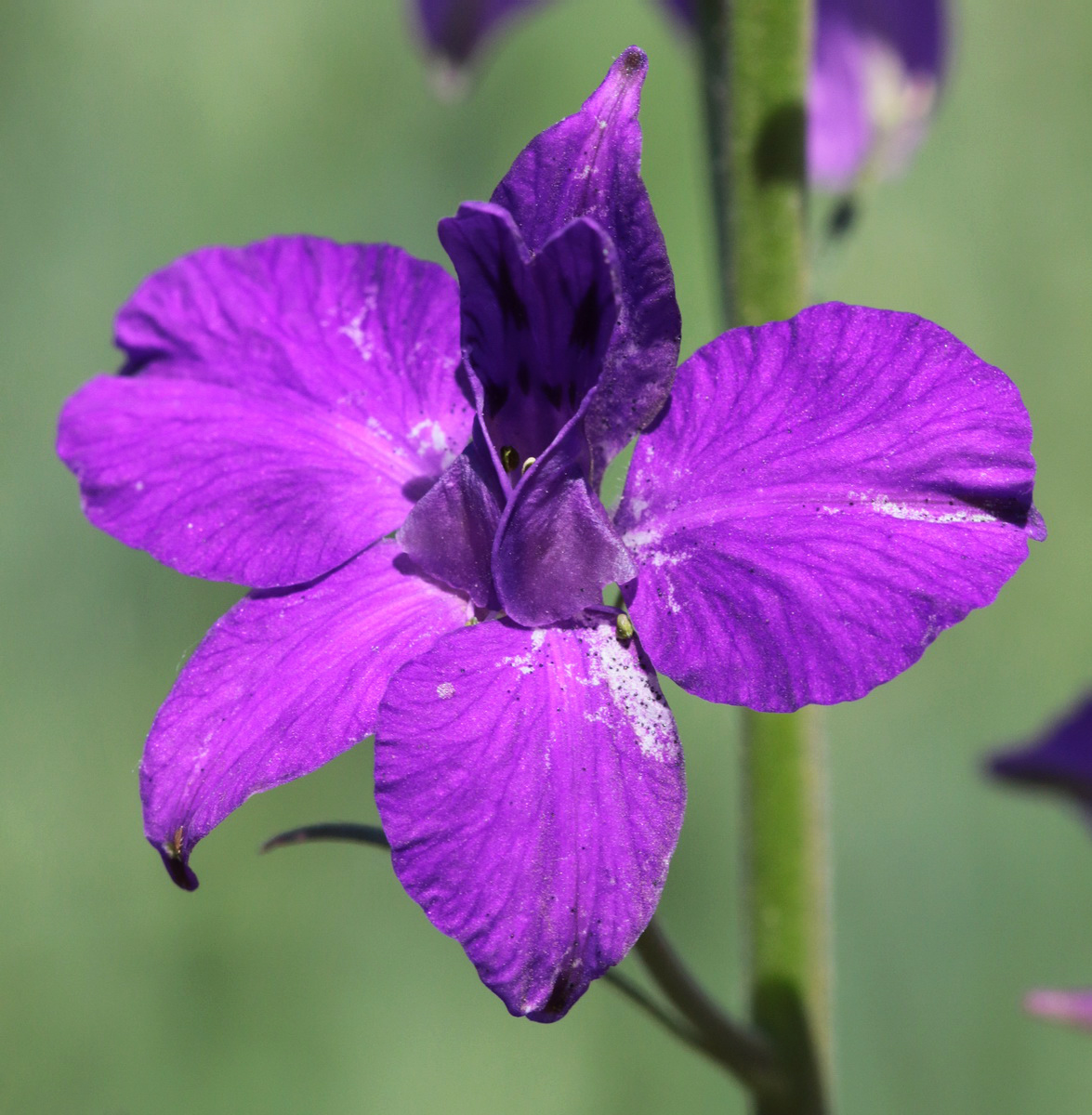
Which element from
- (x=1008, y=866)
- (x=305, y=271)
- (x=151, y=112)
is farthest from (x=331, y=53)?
(x=305, y=271)

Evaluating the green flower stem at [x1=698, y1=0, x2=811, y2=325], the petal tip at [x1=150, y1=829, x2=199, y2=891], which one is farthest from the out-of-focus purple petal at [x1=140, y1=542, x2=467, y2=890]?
the green flower stem at [x1=698, y1=0, x2=811, y2=325]

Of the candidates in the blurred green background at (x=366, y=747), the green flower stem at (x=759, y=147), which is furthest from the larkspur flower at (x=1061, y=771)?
the blurred green background at (x=366, y=747)

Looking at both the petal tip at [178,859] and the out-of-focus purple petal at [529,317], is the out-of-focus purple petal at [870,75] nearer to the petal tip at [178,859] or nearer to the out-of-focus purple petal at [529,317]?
the out-of-focus purple petal at [529,317]

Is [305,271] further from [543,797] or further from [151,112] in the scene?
[151,112]

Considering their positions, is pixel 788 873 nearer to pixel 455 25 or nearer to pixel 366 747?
pixel 455 25

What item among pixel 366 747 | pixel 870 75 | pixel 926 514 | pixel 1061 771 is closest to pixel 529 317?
pixel 926 514
